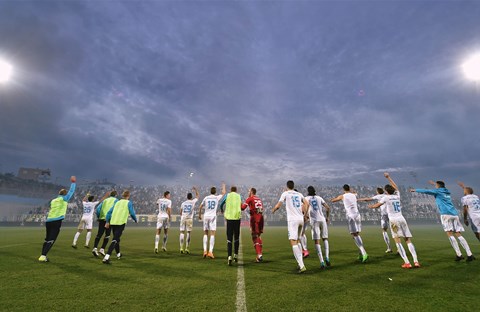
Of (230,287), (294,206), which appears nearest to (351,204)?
(294,206)

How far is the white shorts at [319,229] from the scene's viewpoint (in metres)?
8.00

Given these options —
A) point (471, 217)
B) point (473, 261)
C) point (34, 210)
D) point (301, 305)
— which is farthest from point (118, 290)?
point (34, 210)

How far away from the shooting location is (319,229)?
8.23m

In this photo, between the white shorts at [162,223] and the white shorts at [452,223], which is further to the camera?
the white shorts at [162,223]

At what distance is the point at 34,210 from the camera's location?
54344 millimetres

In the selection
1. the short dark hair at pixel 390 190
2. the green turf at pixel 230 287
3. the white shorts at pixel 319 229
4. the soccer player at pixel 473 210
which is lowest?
the green turf at pixel 230 287

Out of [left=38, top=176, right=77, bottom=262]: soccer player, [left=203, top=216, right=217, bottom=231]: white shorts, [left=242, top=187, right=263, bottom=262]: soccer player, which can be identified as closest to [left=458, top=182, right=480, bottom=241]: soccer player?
[left=242, top=187, right=263, bottom=262]: soccer player

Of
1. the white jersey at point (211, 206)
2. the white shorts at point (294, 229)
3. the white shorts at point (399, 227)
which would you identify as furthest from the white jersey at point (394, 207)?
the white jersey at point (211, 206)

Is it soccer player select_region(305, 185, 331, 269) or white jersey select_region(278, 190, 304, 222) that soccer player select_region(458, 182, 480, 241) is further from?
white jersey select_region(278, 190, 304, 222)

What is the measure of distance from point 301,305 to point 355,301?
113 centimetres

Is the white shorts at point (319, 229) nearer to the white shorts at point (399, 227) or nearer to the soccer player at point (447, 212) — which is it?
the white shorts at point (399, 227)

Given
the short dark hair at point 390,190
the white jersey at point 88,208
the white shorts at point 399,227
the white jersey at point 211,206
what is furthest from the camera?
the white jersey at point 88,208

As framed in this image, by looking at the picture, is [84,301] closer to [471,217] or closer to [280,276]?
[280,276]

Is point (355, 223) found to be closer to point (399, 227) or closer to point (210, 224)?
point (399, 227)
